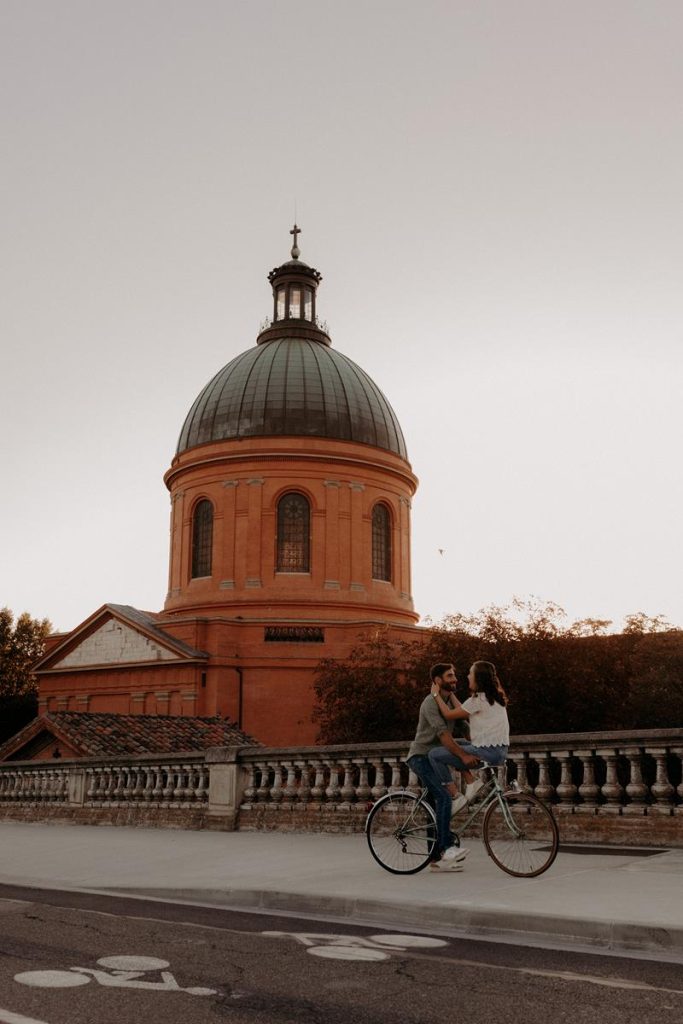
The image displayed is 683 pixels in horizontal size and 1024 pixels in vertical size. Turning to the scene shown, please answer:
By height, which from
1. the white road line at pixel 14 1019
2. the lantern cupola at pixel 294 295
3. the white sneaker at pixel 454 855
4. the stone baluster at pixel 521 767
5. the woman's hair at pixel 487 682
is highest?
the lantern cupola at pixel 294 295

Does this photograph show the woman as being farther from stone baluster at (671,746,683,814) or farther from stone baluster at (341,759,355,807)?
stone baluster at (341,759,355,807)

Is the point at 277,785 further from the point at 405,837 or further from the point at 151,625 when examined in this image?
the point at 151,625

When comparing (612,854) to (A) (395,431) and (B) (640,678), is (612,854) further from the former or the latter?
(A) (395,431)

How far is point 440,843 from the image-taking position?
9445mm

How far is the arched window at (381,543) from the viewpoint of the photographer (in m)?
45.8

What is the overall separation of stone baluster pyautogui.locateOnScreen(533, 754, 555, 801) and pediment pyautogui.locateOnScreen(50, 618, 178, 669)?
30.1 m

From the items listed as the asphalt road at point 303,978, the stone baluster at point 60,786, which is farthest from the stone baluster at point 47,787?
the asphalt road at point 303,978

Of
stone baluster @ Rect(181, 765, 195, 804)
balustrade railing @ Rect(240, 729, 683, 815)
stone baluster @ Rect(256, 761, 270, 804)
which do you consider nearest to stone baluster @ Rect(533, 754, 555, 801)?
balustrade railing @ Rect(240, 729, 683, 815)

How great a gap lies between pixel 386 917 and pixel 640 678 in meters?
28.4

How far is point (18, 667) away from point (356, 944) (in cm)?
6167

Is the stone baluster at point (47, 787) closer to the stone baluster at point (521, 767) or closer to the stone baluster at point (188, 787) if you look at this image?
the stone baluster at point (188, 787)

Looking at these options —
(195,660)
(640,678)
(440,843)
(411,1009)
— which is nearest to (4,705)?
(195,660)

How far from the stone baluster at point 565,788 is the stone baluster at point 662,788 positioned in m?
0.94

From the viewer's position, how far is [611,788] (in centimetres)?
1096
